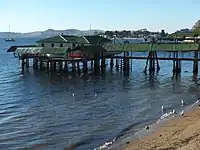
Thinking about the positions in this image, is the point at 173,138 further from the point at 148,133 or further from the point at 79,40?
the point at 79,40

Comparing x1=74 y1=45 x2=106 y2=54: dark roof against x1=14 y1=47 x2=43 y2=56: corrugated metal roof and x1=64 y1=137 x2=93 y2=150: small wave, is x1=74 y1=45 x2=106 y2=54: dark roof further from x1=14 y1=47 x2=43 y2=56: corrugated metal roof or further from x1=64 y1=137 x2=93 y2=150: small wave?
x1=64 y1=137 x2=93 y2=150: small wave

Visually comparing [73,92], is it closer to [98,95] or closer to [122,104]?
[98,95]

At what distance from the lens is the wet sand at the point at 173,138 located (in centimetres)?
1982

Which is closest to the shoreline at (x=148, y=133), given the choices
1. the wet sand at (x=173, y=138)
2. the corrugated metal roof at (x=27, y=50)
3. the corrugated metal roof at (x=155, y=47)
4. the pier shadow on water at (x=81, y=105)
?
the wet sand at (x=173, y=138)

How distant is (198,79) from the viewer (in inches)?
2266

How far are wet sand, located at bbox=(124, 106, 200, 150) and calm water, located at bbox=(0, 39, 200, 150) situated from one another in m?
2.61

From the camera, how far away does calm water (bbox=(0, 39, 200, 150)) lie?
25734mm

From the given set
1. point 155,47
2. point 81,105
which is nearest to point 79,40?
point 155,47

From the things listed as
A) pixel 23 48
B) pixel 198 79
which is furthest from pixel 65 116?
pixel 23 48

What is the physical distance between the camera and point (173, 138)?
21.9 metres

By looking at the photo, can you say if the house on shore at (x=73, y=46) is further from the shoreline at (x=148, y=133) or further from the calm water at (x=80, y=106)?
the shoreline at (x=148, y=133)

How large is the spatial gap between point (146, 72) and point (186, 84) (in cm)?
1512

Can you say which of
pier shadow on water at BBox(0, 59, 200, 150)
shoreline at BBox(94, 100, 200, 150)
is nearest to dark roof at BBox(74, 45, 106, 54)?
pier shadow on water at BBox(0, 59, 200, 150)

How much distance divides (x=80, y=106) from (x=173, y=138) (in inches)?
632
